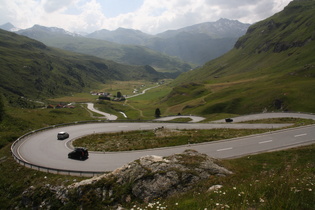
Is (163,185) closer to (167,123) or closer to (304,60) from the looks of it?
(167,123)

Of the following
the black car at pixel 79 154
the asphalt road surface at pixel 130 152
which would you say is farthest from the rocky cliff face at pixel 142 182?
the black car at pixel 79 154

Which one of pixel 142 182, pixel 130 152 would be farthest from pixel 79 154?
pixel 142 182

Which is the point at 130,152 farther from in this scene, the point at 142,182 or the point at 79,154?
the point at 142,182

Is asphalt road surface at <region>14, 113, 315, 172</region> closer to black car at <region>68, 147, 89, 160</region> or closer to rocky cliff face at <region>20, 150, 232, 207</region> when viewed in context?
black car at <region>68, 147, 89, 160</region>

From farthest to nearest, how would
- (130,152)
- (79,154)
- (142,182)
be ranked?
(130,152) → (79,154) → (142,182)

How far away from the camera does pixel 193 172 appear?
1956cm

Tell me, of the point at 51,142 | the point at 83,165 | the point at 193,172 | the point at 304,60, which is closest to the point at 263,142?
the point at 193,172

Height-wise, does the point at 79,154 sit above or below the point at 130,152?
above

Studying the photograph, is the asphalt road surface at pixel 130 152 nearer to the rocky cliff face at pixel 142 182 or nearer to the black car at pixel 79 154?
the black car at pixel 79 154

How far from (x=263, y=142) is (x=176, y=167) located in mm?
20320

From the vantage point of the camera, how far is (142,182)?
19.2 m

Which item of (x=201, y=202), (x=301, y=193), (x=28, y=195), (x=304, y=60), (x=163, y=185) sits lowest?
(x=28, y=195)

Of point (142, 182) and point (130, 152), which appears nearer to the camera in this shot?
point (142, 182)

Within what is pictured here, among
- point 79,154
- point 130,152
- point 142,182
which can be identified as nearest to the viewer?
point 142,182
